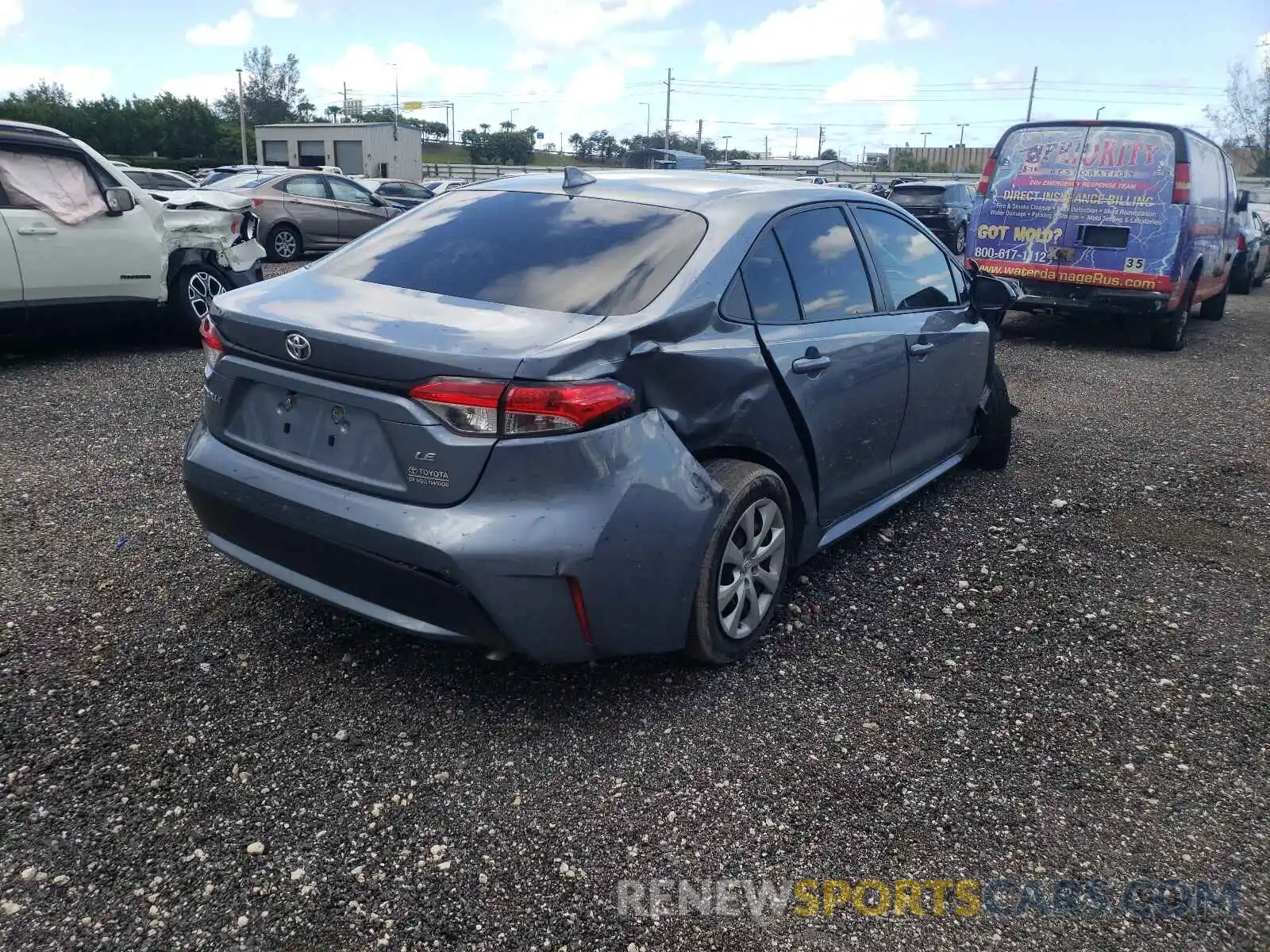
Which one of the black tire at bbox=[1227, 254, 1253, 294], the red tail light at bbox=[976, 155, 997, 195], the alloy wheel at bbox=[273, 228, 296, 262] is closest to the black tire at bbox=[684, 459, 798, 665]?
the red tail light at bbox=[976, 155, 997, 195]

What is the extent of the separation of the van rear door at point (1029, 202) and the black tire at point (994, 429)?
484 centimetres

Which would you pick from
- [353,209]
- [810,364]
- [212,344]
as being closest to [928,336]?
[810,364]

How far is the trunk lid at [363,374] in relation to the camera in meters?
2.67

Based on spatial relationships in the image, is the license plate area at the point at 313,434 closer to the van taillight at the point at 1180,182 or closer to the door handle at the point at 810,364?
the door handle at the point at 810,364

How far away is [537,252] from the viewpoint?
10.8 ft

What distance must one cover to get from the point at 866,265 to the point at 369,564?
2387 mm

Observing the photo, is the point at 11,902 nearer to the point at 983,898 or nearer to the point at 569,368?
the point at 569,368

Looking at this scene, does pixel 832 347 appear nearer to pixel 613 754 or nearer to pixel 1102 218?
pixel 613 754

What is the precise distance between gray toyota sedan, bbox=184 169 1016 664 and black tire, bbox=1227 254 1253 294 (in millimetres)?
13292

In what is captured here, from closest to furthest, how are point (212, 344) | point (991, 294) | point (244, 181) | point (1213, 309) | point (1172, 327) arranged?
point (212, 344) → point (991, 294) → point (1172, 327) → point (1213, 309) → point (244, 181)

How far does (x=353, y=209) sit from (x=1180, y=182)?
12065 mm

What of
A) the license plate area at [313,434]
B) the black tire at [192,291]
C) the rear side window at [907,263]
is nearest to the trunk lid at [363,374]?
the license plate area at [313,434]

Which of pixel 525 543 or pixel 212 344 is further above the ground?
pixel 212 344

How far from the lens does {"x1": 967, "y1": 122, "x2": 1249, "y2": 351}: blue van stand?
9.22 metres
